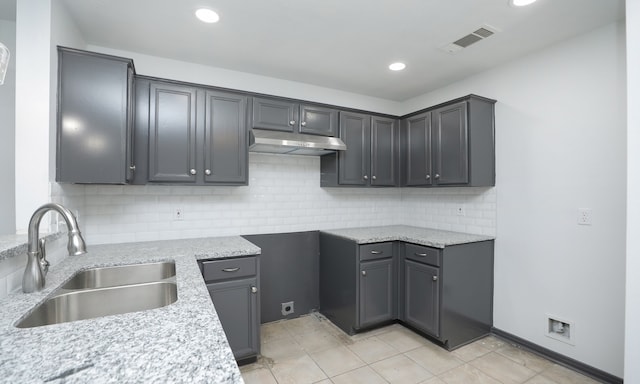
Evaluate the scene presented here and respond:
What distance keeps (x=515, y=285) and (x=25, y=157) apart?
150 inches

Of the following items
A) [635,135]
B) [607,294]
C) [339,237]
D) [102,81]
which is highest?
[102,81]

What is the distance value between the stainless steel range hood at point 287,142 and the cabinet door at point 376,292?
1210mm

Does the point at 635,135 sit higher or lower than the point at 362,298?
higher

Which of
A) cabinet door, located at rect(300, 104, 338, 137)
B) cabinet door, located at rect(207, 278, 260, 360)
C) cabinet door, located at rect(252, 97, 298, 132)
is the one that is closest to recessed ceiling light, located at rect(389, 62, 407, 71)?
cabinet door, located at rect(300, 104, 338, 137)

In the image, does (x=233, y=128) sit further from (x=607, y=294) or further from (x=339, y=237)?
(x=607, y=294)

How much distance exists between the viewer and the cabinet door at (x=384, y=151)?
342 cm

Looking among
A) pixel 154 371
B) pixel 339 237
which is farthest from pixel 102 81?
pixel 339 237

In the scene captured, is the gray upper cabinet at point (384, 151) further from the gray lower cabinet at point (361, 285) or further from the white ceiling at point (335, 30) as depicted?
the gray lower cabinet at point (361, 285)

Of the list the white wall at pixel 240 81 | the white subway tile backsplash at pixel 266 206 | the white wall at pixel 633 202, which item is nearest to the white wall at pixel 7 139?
the white subway tile backsplash at pixel 266 206

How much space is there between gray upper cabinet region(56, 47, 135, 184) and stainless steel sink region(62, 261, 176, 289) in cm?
61

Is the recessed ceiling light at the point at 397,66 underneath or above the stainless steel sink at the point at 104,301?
above

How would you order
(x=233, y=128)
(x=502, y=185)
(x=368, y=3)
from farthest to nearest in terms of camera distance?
(x=502, y=185) < (x=233, y=128) < (x=368, y=3)

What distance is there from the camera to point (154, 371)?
726 millimetres

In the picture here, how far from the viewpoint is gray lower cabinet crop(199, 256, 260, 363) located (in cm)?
221
